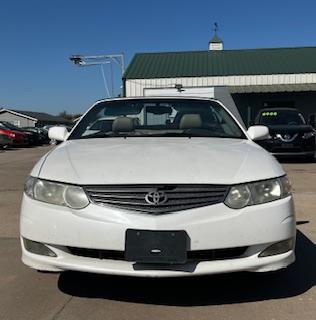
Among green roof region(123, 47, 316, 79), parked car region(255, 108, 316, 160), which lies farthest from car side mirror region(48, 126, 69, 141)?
green roof region(123, 47, 316, 79)

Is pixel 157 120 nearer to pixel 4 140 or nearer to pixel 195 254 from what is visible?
pixel 195 254

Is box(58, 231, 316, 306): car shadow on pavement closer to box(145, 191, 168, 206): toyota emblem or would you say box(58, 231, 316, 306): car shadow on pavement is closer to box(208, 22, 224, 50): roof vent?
box(145, 191, 168, 206): toyota emblem

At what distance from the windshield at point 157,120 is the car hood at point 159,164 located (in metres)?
0.61

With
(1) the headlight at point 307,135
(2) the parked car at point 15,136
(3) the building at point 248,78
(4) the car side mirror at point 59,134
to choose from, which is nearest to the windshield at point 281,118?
(1) the headlight at point 307,135

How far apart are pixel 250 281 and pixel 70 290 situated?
4.69ft

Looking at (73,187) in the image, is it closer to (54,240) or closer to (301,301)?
(54,240)

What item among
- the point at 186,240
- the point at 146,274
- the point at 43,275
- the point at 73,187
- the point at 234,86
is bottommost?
the point at 234,86

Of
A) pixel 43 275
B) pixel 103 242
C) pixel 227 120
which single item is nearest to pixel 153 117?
pixel 227 120

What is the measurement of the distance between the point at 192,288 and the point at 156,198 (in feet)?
3.29

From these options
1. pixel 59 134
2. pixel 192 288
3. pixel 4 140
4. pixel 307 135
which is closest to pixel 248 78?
pixel 4 140

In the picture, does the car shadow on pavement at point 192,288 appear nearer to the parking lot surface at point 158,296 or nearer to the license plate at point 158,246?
the parking lot surface at point 158,296

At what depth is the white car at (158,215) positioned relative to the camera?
12.0ft

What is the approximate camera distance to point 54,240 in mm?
3824

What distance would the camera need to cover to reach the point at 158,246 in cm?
364
